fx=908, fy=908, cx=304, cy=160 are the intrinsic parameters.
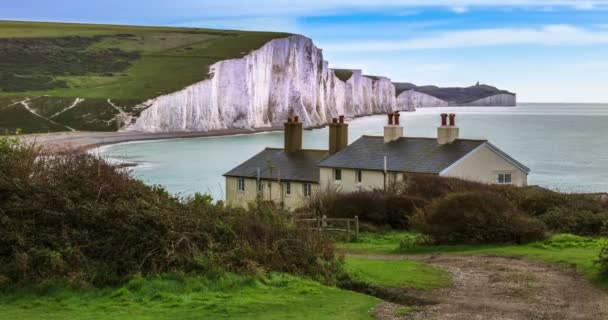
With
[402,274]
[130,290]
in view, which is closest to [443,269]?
[402,274]

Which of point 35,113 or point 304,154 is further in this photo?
point 35,113

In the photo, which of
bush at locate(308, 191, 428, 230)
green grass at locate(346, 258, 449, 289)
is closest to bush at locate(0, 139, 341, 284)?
green grass at locate(346, 258, 449, 289)

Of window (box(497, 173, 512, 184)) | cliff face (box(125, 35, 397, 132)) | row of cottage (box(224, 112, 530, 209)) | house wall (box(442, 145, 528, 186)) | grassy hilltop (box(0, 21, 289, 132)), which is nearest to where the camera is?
house wall (box(442, 145, 528, 186))

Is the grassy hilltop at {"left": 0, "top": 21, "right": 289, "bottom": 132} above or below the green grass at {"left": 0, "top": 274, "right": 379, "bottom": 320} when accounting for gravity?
above

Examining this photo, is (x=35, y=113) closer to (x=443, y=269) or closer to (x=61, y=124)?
(x=61, y=124)

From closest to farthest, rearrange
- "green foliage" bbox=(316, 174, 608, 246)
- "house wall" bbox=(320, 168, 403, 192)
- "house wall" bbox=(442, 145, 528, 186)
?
"green foliage" bbox=(316, 174, 608, 246) < "house wall" bbox=(442, 145, 528, 186) < "house wall" bbox=(320, 168, 403, 192)

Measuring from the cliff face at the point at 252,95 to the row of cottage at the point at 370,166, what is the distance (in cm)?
8834

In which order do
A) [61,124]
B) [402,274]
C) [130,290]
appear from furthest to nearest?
[61,124] < [402,274] < [130,290]

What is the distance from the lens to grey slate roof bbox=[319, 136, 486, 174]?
38.6 metres

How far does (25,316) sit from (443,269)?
8584mm

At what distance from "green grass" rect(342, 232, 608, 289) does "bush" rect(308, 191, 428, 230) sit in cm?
497

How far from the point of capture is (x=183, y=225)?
1645cm

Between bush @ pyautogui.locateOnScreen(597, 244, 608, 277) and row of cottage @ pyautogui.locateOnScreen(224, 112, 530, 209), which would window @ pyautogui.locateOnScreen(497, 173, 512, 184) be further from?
bush @ pyautogui.locateOnScreen(597, 244, 608, 277)

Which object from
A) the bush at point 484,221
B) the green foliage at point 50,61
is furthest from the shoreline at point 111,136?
the bush at point 484,221
